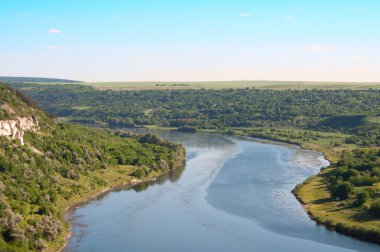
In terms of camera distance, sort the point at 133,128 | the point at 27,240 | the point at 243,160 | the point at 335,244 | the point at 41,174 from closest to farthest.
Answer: the point at 27,240, the point at 335,244, the point at 41,174, the point at 243,160, the point at 133,128

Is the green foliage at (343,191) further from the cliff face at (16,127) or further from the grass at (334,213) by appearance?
the cliff face at (16,127)

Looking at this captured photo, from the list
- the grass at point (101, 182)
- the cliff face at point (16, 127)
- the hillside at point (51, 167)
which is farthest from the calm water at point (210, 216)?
the cliff face at point (16, 127)

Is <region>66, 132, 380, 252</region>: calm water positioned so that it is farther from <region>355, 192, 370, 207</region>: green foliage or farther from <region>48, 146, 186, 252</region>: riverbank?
<region>355, 192, 370, 207</region>: green foliage

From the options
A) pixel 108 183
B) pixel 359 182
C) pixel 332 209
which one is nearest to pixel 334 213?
pixel 332 209

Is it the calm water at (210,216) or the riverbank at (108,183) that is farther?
the riverbank at (108,183)

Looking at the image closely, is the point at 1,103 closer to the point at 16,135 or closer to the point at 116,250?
the point at 16,135

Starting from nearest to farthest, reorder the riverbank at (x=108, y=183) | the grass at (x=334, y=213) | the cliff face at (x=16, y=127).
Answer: the grass at (x=334, y=213), the riverbank at (x=108, y=183), the cliff face at (x=16, y=127)

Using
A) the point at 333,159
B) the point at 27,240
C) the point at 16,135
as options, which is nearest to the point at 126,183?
the point at 16,135
